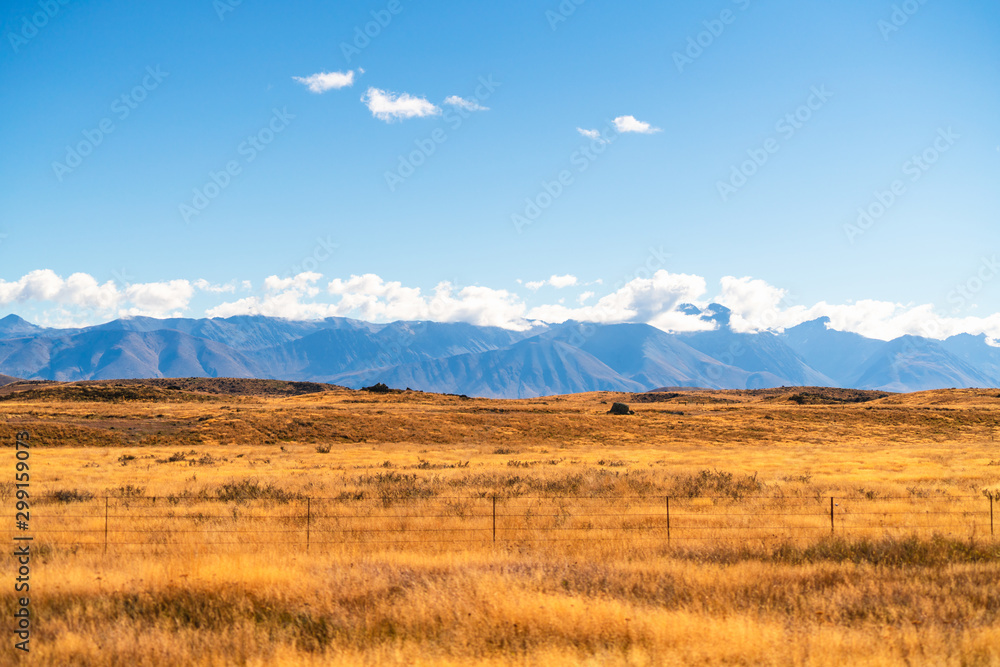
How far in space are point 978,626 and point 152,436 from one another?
55.0 m

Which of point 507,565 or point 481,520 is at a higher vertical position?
point 507,565

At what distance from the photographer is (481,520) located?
765 inches

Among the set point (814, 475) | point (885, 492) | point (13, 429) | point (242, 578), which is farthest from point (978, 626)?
point (13, 429)

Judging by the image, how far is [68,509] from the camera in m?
20.7

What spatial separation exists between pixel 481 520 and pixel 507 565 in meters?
6.32

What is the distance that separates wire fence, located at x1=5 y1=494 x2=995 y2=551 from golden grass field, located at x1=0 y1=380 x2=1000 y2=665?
0.42ft

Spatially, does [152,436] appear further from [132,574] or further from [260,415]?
[132,574]

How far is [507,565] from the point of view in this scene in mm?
13219

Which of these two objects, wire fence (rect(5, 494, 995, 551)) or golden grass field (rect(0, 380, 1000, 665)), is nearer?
golden grass field (rect(0, 380, 1000, 665))

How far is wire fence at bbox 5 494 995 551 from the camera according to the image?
54.8ft

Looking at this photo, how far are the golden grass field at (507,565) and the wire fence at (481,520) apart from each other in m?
0.13

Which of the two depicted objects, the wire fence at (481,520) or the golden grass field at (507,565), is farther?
the wire fence at (481,520)

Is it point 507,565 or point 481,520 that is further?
point 481,520

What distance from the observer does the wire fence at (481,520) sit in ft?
54.8
